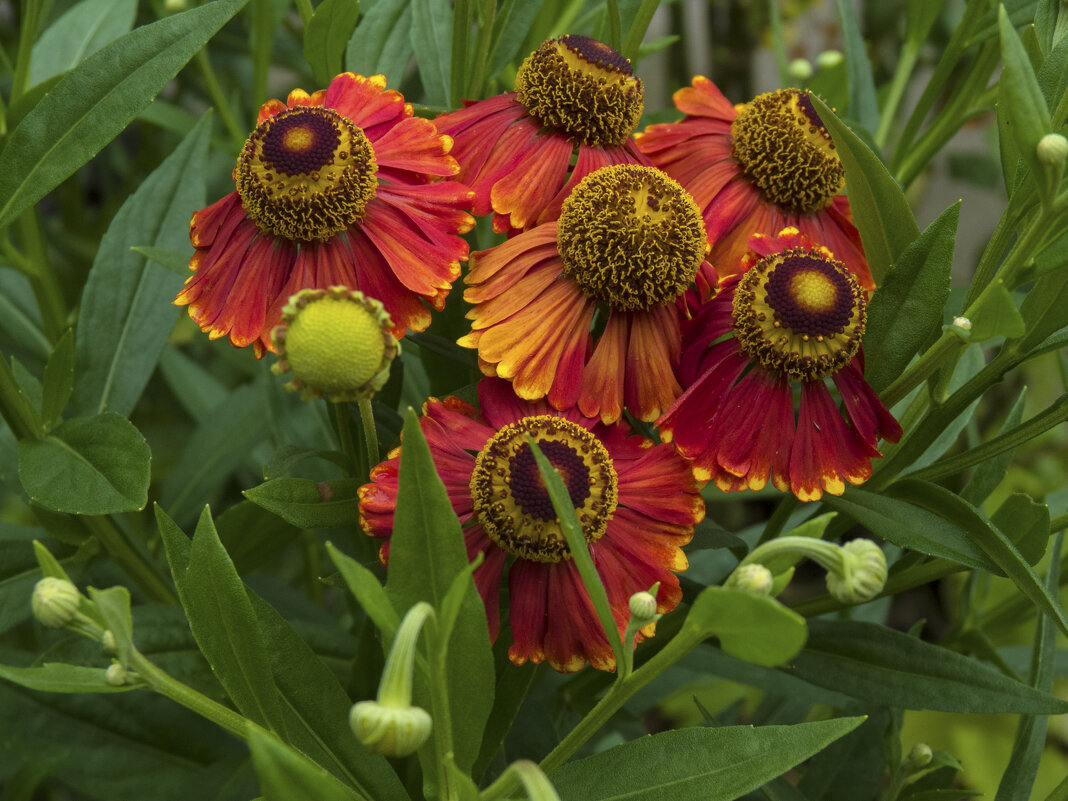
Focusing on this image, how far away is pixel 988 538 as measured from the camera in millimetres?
601

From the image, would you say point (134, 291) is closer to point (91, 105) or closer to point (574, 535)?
point (91, 105)

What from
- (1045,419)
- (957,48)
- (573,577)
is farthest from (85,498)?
(957,48)

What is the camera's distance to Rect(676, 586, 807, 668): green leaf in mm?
408

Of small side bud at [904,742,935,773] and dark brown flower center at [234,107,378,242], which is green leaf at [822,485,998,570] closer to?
small side bud at [904,742,935,773]

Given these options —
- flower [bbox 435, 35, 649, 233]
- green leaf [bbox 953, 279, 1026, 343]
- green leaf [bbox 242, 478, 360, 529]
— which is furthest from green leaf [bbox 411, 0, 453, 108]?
green leaf [bbox 953, 279, 1026, 343]

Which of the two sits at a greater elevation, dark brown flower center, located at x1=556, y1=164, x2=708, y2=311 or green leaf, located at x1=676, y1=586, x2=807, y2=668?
dark brown flower center, located at x1=556, y1=164, x2=708, y2=311

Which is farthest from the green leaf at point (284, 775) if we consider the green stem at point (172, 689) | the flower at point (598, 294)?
the flower at point (598, 294)

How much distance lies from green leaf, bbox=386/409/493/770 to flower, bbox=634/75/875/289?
1.03 ft

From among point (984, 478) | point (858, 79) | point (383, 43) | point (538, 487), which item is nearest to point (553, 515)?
point (538, 487)

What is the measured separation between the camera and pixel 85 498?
67 cm

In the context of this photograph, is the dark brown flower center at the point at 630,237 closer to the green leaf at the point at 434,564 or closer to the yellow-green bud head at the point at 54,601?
the green leaf at the point at 434,564

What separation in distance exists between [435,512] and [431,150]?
0.28 meters

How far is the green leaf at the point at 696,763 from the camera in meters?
0.53

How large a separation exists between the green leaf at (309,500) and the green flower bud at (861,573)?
30cm
